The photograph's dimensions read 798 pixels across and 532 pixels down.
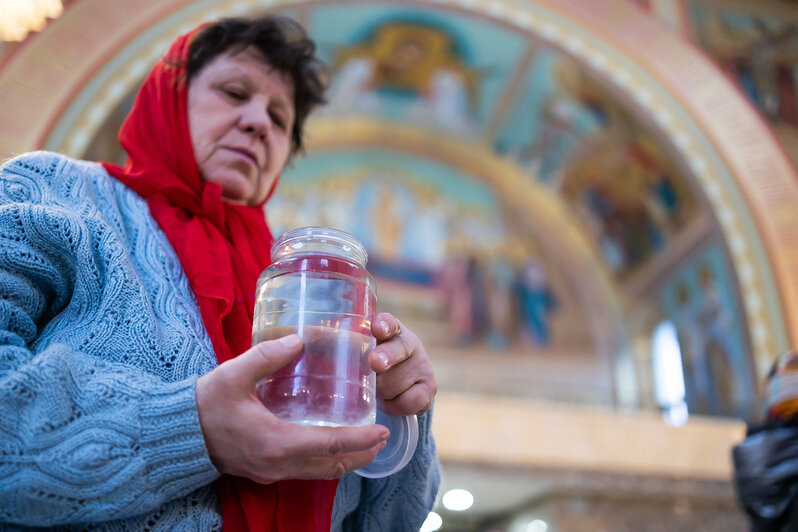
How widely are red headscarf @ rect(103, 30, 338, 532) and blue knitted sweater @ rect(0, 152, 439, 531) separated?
0.09 feet

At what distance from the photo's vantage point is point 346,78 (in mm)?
8961

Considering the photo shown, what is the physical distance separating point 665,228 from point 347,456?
8752 mm

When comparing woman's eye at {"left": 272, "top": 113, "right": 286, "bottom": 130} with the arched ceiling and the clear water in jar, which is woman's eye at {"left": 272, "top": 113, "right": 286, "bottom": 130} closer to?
Answer: the clear water in jar

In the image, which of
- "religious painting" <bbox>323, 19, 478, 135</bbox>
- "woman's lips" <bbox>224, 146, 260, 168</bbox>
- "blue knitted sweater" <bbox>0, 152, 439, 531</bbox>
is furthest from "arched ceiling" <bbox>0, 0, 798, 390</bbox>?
"blue knitted sweater" <bbox>0, 152, 439, 531</bbox>

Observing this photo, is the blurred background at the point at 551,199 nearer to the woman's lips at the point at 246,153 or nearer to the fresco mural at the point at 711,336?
the fresco mural at the point at 711,336

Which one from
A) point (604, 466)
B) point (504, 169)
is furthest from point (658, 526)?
point (504, 169)

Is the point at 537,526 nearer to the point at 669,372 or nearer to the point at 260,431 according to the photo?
the point at 669,372

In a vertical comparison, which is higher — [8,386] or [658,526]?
[8,386]

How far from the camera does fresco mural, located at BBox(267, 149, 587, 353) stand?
364 inches

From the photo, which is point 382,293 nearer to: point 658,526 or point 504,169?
point 504,169

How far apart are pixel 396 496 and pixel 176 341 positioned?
0.46 metres

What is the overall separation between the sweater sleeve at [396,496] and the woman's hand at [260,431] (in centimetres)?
34

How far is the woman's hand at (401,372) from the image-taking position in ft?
2.94

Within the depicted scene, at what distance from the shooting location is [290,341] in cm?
76
